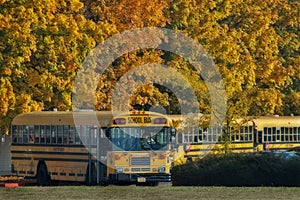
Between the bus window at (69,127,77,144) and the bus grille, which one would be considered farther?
the bus window at (69,127,77,144)

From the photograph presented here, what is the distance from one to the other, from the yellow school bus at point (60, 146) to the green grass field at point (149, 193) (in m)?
7.53

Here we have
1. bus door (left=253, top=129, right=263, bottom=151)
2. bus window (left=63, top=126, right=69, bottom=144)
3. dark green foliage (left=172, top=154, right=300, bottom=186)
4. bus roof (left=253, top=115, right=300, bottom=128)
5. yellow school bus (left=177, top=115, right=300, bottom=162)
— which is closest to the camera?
dark green foliage (left=172, top=154, right=300, bottom=186)

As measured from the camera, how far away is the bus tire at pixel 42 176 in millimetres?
40500

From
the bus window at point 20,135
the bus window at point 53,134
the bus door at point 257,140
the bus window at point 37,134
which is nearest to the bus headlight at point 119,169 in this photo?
the bus window at point 53,134

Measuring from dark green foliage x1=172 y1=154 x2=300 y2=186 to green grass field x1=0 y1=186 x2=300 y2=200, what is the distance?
3.11 m

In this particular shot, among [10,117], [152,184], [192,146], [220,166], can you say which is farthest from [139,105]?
[220,166]

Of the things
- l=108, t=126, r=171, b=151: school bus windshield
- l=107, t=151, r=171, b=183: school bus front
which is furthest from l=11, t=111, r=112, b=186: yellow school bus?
l=107, t=151, r=171, b=183: school bus front

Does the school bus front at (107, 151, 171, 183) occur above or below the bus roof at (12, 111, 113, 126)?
below

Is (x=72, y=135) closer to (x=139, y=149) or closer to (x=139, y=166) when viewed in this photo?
(x=139, y=149)

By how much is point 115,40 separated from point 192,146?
600 cm

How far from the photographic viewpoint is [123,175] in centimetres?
3759

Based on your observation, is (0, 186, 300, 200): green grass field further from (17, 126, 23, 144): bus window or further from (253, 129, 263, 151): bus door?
(253, 129, 263, 151): bus door

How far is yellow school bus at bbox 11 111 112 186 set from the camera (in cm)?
3825

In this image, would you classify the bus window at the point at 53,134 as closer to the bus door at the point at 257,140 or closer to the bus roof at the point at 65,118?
the bus roof at the point at 65,118
